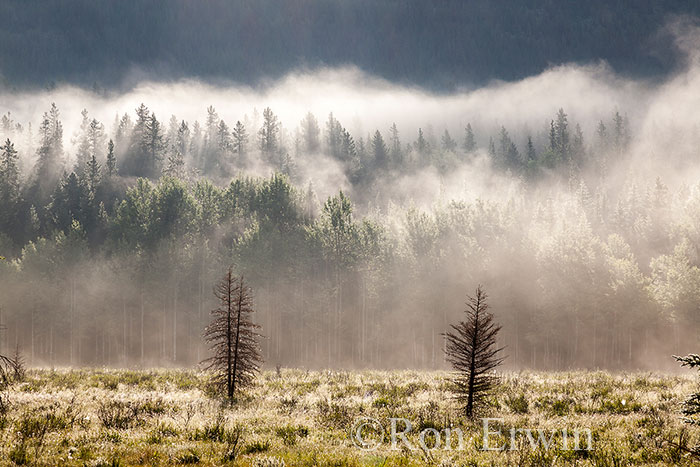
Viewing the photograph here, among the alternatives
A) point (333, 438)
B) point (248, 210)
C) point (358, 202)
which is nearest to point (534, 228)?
point (248, 210)

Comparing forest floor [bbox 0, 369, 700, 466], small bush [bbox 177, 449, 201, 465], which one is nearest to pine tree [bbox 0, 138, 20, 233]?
forest floor [bbox 0, 369, 700, 466]

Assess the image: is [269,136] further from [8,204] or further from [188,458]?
[188,458]

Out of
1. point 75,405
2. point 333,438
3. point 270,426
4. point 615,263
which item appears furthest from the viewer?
point 615,263

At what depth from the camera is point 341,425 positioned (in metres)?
12.8

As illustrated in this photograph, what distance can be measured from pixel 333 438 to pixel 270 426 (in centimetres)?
214

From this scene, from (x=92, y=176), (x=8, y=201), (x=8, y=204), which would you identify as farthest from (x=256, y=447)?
(x=92, y=176)

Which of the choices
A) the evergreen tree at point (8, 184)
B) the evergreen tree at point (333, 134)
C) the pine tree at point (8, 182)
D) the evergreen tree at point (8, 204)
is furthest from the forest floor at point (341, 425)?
the evergreen tree at point (333, 134)

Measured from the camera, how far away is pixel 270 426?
12406mm

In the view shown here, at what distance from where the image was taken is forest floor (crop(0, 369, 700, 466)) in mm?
9516

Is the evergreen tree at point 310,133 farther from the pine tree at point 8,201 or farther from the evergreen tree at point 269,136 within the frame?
the pine tree at point 8,201

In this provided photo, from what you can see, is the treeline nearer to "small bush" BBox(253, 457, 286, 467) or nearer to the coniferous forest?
the coniferous forest

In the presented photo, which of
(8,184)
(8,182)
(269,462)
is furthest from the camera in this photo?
(8,182)

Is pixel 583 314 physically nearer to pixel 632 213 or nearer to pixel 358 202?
pixel 632 213

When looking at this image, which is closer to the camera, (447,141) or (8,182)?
(8,182)
